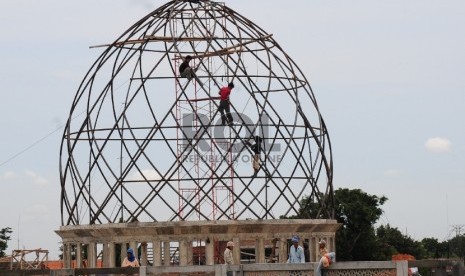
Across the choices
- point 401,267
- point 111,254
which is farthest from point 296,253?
point 111,254

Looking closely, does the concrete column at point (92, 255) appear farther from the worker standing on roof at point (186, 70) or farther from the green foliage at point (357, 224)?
the green foliage at point (357, 224)

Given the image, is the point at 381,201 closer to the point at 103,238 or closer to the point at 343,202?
the point at 343,202

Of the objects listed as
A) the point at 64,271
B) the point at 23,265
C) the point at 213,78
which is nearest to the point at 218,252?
the point at 213,78

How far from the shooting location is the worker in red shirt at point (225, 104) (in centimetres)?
3803

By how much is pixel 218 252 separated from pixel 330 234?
10.3 feet

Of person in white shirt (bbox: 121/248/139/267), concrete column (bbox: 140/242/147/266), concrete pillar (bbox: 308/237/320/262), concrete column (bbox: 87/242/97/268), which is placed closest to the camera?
person in white shirt (bbox: 121/248/139/267)

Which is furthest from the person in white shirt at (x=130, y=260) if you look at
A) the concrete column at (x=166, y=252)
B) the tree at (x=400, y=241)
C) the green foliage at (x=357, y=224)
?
the tree at (x=400, y=241)

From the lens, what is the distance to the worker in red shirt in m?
38.0

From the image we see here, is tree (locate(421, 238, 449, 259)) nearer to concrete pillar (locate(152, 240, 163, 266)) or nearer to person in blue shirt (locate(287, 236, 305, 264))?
concrete pillar (locate(152, 240, 163, 266))

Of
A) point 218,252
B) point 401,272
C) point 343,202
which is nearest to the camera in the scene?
point 401,272

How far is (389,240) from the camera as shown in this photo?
267 ft

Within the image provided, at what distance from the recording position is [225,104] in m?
38.1

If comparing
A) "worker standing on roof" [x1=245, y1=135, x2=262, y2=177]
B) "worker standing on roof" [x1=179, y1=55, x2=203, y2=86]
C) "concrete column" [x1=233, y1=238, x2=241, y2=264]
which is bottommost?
"concrete column" [x1=233, y1=238, x2=241, y2=264]

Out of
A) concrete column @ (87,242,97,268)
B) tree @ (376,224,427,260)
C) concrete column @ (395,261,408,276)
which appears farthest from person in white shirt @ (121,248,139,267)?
tree @ (376,224,427,260)
